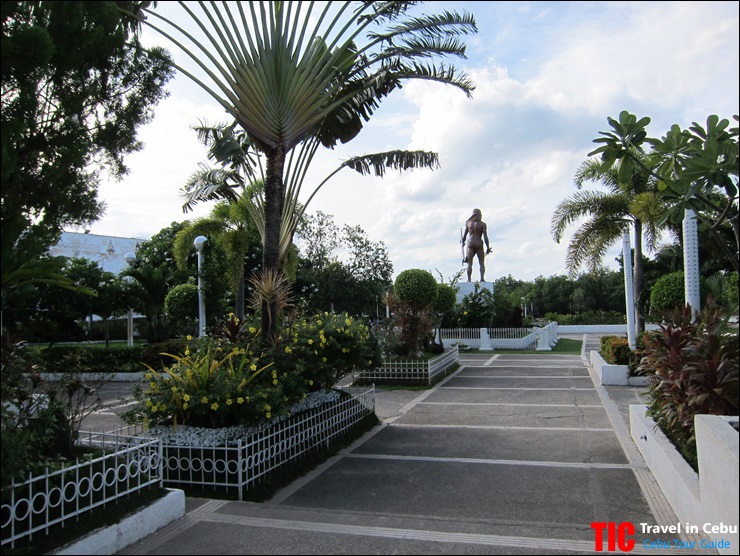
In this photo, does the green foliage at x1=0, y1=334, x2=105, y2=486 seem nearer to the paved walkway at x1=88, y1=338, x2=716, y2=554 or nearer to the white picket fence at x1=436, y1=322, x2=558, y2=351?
the paved walkway at x1=88, y1=338, x2=716, y2=554

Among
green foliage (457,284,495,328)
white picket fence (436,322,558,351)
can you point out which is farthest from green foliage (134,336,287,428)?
green foliage (457,284,495,328)

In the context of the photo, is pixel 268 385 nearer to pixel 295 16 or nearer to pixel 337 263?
pixel 295 16

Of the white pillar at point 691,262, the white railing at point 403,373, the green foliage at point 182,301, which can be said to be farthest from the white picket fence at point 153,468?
the green foliage at point 182,301

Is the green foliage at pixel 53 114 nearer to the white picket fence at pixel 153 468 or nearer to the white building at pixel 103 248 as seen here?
the white picket fence at pixel 153 468

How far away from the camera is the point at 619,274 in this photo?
2226 inches

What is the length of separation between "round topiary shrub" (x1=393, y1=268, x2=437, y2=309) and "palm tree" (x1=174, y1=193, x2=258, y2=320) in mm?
5259

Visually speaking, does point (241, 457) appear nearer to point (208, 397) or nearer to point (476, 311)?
point (208, 397)

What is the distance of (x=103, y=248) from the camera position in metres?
33.9

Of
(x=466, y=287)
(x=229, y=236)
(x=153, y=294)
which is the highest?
(x=229, y=236)

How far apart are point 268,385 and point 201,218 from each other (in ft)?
41.7

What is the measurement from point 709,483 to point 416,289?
14.8 meters

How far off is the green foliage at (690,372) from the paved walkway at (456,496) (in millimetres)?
767

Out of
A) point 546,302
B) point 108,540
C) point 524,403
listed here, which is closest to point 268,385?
point 108,540

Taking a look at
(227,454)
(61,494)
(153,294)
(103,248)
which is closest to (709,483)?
(227,454)
